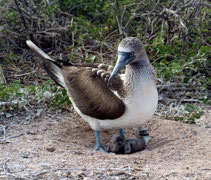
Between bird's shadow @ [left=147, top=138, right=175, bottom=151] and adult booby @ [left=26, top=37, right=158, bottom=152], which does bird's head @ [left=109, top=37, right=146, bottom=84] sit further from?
bird's shadow @ [left=147, top=138, right=175, bottom=151]

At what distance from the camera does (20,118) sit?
219 inches

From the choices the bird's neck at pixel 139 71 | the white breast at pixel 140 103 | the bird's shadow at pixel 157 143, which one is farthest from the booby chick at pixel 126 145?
the bird's neck at pixel 139 71

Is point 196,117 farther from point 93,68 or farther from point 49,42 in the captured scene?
point 49,42

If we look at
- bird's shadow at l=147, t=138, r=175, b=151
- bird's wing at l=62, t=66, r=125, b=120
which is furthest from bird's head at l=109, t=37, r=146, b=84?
bird's shadow at l=147, t=138, r=175, b=151

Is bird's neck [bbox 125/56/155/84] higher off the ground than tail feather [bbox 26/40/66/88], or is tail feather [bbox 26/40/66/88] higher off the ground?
bird's neck [bbox 125/56/155/84]

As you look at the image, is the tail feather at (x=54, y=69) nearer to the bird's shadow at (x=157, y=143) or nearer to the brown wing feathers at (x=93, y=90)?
the brown wing feathers at (x=93, y=90)

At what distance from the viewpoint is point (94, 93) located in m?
5.00

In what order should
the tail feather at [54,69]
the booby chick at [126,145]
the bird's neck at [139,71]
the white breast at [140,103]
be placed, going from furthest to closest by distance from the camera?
the tail feather at [54,69] < the booby chick at [126,145] < the bird's neck at [139,71] < the white breast at [140,103]

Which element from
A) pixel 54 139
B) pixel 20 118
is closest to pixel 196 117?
pixel 54 139

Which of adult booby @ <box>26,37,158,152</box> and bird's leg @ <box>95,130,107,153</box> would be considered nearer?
adult booby @ <box>26,37,158,152</box>

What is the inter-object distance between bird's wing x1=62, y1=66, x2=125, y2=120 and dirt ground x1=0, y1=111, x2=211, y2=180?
442 mm

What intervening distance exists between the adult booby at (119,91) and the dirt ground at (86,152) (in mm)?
381

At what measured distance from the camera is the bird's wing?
4.85 m

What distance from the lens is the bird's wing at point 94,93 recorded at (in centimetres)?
485
